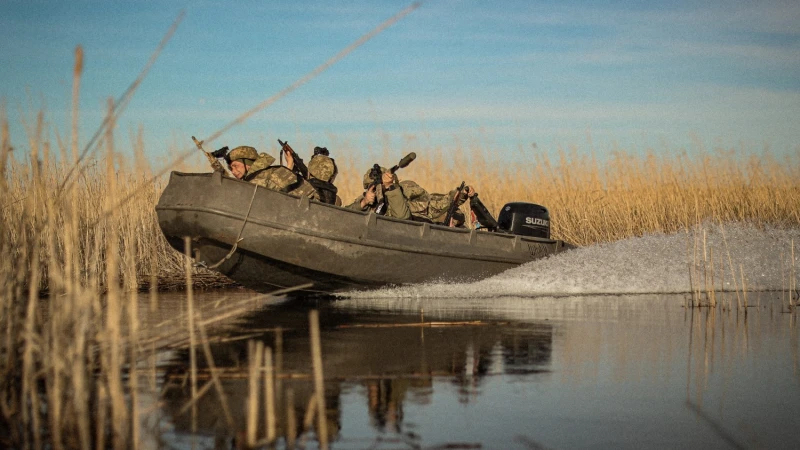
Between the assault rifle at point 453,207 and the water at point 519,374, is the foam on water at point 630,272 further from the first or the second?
the assault rifle at point 453,207

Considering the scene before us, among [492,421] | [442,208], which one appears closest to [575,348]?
[492,421]

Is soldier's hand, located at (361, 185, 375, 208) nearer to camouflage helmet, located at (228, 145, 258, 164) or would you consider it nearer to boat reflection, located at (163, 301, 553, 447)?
camouflage helmet, located at (228, 145, 258, 164)

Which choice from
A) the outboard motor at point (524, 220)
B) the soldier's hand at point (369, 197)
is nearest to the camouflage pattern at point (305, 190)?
the soldier's hand at point (369, 197)

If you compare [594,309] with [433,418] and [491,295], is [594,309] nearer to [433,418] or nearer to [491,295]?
[491,295]

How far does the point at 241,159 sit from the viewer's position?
1135 centimetres

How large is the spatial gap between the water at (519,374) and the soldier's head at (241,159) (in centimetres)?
155

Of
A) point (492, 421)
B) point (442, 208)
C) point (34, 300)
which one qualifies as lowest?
point (492, 421)

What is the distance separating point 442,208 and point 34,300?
29.2ft

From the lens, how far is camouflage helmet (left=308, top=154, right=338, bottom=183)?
11938mm

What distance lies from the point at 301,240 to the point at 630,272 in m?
4.98

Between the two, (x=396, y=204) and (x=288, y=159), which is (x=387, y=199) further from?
(x=288, y=159)

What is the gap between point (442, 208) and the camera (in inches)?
515

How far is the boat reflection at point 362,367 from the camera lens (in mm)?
5129

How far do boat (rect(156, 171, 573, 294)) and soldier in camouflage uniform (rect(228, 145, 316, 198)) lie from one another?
1.71 feet
